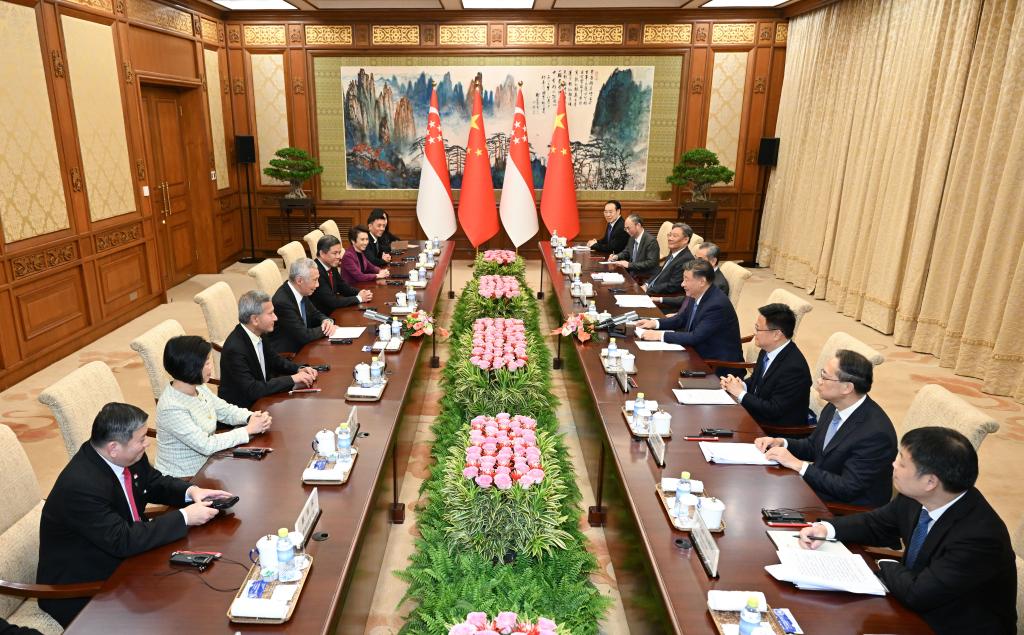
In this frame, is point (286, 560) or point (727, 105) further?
point (727, 105)

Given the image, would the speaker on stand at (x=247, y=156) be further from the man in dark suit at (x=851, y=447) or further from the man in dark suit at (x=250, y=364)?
the man in dark suit at (x=851, y=447)

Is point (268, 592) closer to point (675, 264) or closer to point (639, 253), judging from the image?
point (675, 264)

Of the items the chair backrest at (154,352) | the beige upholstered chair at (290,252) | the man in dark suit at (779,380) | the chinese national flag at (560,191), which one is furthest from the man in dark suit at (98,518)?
the chinese national flag at (560,191)

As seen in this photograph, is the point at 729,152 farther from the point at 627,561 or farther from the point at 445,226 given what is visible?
the point at 627,561

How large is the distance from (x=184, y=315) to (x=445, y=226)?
126 inches

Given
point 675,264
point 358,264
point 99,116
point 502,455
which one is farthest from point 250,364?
point 99,116

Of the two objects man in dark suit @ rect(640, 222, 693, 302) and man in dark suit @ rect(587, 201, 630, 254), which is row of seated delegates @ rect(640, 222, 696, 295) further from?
man in dark suit @ rect(587, 201, 630, 254)

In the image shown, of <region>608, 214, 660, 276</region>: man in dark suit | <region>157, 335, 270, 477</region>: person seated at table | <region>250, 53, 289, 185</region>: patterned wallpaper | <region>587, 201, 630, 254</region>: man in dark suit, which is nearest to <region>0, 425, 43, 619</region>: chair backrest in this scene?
<region>157, 335, 270, 477</region>: person seated at table

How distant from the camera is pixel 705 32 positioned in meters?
8.94

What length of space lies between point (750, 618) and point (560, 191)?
7207 mm

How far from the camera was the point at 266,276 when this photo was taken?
5.09m

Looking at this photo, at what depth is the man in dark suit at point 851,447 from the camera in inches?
101

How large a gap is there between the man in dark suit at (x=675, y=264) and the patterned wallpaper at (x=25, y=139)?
5079 mm

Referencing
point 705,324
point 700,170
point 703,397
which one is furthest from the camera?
point 700,170
